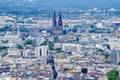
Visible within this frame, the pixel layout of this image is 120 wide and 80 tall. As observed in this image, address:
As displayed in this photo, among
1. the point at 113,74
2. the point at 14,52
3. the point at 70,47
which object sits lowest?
the point at 70,47

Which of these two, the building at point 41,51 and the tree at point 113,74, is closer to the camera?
the tree at point 113,74

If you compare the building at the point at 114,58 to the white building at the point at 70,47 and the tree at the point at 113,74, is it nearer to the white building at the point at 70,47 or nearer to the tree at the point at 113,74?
the tree at the point at 113,74

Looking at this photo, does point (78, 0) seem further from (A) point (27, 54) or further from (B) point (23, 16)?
(A) point (27, 54)

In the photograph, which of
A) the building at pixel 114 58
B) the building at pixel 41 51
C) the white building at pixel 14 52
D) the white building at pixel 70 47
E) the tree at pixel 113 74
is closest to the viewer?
the tree at pixel 113 74

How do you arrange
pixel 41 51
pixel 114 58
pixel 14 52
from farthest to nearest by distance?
pixel 14 52, pixel 41 51, pixel 114 58

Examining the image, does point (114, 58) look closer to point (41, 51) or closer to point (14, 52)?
point (41, 51)

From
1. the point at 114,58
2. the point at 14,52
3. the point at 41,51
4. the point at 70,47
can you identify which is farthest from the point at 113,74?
the point at 70,47

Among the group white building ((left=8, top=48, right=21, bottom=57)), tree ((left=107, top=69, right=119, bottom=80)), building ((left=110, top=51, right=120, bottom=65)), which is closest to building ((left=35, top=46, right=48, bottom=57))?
white building ((left=8, top=48, right=21, bottom=57))

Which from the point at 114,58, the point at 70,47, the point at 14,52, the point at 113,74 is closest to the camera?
the point at 113,74

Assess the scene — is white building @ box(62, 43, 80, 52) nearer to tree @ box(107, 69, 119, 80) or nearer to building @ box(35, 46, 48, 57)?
building @ box(35, 46, 48, 57)

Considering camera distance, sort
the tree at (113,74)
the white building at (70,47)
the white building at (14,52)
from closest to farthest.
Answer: the tree at (113,74), the white building at (14,52), the white building at (70,47)

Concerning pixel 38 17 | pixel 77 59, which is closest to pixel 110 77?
pixel 77 59

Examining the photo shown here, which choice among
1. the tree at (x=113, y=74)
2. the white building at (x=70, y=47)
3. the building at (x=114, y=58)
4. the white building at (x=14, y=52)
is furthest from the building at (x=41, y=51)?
the tree at (x=113, y=74)
